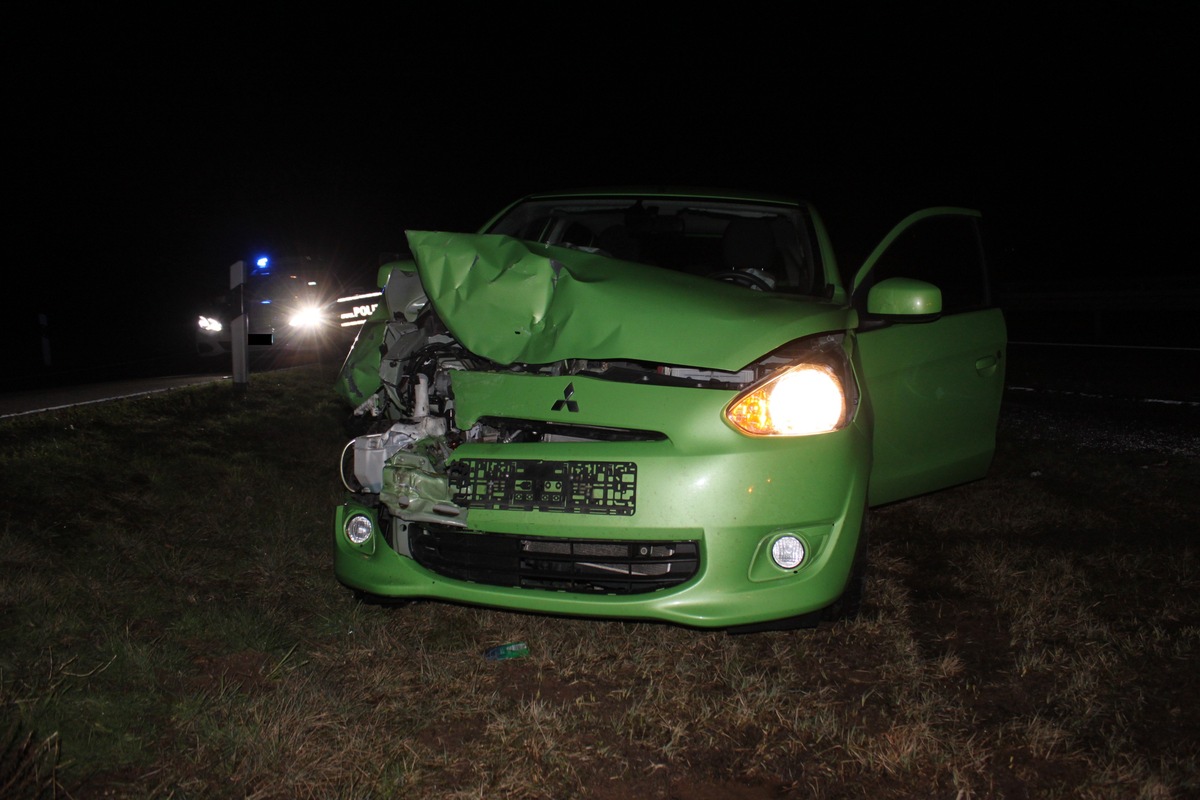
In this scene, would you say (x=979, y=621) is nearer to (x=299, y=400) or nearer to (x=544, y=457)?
(x=544, y=457)

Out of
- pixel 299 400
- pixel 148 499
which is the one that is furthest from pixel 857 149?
pixel 148 499

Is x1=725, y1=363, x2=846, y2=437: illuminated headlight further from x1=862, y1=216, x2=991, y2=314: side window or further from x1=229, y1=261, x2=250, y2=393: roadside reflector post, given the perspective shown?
x1=862, y1=216, x2=991, y2=314: side window

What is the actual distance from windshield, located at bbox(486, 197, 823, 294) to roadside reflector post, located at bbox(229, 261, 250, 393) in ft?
13.4

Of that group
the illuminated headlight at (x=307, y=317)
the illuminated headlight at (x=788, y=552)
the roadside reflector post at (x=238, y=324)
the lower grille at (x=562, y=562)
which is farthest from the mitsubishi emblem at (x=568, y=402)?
the illuminated headlight at (x=307, y=317)

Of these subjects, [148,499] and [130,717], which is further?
[148,499]

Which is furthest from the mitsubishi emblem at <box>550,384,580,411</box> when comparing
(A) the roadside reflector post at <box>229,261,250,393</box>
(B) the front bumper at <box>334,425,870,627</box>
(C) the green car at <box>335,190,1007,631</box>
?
(A) the roadside reflector post at <box>229,261,250,393</box>

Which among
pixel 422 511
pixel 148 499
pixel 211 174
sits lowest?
pixel 211 174

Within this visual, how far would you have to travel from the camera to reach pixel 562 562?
3.01m

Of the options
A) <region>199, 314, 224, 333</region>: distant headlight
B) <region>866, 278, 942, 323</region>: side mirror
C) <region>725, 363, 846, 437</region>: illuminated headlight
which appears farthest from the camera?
<region>199, 314, 224, 333</region>: distant headlight

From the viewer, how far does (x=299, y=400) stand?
27.7ft

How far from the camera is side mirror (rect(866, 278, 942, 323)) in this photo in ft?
12.3

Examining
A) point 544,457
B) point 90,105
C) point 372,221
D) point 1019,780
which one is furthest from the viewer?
point 372,221

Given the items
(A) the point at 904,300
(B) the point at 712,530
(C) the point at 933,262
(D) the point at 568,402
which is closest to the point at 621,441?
(D) the point at 568,402

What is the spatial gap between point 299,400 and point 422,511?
223 inches
